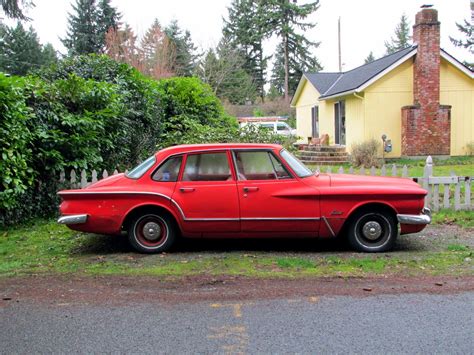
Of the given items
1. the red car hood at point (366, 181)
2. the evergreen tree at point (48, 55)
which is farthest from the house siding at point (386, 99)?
the evergreen tree at point (48, 55)

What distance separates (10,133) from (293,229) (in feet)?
15.6

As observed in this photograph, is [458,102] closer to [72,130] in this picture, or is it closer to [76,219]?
[72,130]

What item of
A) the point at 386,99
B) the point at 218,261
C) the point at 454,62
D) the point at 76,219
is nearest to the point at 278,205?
the point at 218,261

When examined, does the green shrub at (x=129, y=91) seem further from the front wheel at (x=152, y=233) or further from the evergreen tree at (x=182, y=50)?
the evergreen tree at (x=182, y=50)

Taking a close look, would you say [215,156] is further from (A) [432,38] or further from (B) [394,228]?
(A) [432,38]

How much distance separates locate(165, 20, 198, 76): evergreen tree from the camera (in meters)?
46.9

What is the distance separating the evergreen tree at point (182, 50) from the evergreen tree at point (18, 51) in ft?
46.4

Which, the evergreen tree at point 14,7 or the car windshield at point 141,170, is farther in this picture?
the evergreen tree at point 14,7

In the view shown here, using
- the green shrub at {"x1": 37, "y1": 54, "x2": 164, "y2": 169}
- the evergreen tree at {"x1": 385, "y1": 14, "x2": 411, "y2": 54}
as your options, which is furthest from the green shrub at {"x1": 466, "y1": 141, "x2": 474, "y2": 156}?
the evergreen tree at {"x1": 385, "y1": 14, "x2": 411, "y2": 54}

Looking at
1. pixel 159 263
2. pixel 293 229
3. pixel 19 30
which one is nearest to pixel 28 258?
pixel 159 263

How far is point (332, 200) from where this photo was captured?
630cm

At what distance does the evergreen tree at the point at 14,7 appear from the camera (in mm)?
22686

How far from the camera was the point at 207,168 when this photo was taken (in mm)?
6582

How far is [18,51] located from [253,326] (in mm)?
52656
